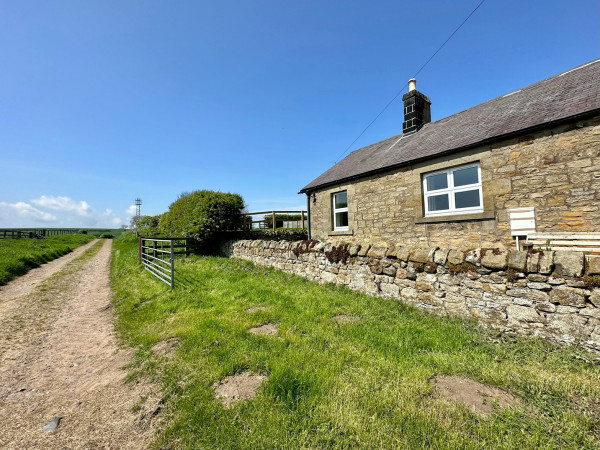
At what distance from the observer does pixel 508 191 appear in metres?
6.65

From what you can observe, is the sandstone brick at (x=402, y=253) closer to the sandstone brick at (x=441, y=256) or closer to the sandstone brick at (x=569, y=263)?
the sandstone brick at (x=441, y=256)

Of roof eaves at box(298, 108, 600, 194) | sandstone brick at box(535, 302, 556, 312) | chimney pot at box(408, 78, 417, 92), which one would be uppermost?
chimney pot at box(408, 78, 417, 92)

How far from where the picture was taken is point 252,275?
8383mm

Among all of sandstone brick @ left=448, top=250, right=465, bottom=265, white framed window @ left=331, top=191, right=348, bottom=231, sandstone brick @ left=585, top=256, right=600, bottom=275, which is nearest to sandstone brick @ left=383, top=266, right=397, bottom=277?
sandstone brick @ left=448, top=250, right=465, bottom=265

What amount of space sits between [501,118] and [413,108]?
4485mm

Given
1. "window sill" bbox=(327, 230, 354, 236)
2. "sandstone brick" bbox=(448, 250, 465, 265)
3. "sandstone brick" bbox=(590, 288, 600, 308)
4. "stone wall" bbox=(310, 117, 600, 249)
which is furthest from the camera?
"window sill" bbox=(327, 230, 354, 236)

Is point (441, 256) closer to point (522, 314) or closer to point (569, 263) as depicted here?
point (522, 314)

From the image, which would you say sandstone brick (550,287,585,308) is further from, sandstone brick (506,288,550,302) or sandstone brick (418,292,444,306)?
sandstone brick (418,292,444,306)

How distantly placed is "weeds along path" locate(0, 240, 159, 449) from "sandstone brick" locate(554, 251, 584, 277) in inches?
211

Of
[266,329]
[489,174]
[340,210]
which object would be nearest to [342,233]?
[340,210]

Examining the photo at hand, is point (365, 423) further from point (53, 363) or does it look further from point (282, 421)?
point (53, 363)

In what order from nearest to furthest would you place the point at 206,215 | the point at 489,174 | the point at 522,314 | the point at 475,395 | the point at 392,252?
1. the point at 475,395
2. the point at 522,314
3. the point at 392,252
4. the point at 489,174
5. the point at 206,215

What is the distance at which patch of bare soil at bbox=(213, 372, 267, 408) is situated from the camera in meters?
2.67

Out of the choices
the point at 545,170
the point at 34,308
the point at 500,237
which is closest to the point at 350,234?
the point at 500,237
